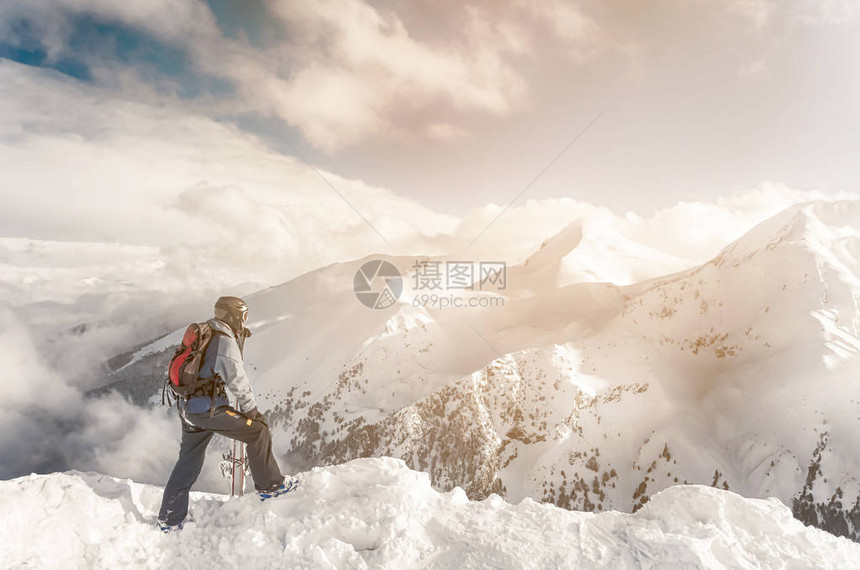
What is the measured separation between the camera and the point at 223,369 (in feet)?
23.1

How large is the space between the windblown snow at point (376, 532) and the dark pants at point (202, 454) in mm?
354

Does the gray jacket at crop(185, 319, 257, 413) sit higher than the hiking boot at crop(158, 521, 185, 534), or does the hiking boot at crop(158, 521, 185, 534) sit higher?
the gray jacket at crop(185, 319, 257, 413)

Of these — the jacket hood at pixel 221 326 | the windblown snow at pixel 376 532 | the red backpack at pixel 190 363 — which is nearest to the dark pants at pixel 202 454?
the windblown snow at pixel 376 532

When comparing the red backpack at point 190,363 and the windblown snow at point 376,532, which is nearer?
the windblown snow at point 376,532

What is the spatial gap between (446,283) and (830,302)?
267 feet

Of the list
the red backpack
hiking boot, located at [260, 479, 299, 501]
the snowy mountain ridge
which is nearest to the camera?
the red backpack

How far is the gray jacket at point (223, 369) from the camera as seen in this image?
7.08 meters

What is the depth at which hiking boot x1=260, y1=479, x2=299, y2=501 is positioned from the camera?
24.7 feet

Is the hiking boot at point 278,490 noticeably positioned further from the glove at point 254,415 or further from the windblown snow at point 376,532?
the glove at point 254,415

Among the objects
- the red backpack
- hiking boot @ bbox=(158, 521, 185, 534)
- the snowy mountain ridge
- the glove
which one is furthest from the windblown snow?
the snowy mountain ridge

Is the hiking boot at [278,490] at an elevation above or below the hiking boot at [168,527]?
above

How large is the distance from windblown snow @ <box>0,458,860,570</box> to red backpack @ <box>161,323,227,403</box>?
2099 millimetres

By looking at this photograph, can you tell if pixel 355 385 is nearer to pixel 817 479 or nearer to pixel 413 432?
pixel 413 432

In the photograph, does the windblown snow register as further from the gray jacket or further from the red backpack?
the red backpack
